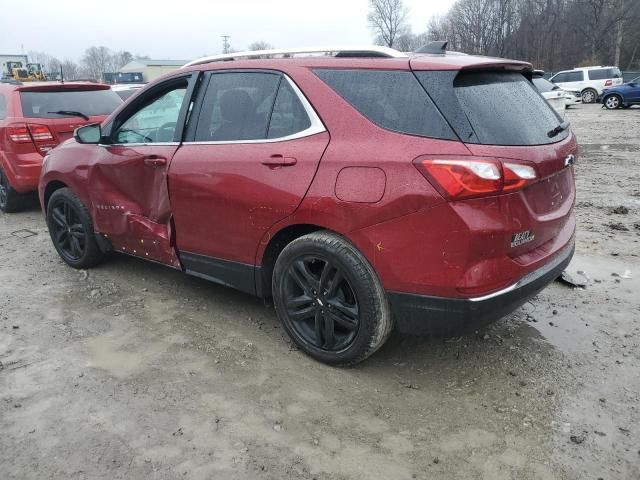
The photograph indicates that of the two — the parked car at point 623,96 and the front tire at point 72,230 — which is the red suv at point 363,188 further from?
the parked car at point 623,96

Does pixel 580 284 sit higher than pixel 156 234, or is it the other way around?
pixel 156 234

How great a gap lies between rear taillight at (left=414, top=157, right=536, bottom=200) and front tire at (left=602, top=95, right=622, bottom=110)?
2439 centimetres

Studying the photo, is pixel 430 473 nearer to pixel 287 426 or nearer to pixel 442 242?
pixel 287 426

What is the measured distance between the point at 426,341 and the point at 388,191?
127 centimetres

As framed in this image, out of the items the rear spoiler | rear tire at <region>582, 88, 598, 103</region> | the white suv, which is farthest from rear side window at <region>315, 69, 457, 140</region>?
rear tire at <region>582, 88, 598, 103</region>

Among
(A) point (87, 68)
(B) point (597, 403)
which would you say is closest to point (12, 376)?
(B) point (597, 403)

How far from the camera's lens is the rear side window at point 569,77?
27484 mm

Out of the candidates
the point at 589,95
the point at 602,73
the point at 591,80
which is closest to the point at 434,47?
the point at 591,80

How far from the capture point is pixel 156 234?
3945 millimetres

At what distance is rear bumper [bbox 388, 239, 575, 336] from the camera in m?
2.62

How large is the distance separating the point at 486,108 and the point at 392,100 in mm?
475

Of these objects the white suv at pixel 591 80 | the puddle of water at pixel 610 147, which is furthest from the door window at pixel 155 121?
the white suv at pixel 591 80

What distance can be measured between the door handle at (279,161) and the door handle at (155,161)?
38.6 inches

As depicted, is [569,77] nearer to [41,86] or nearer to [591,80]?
[591,80]
